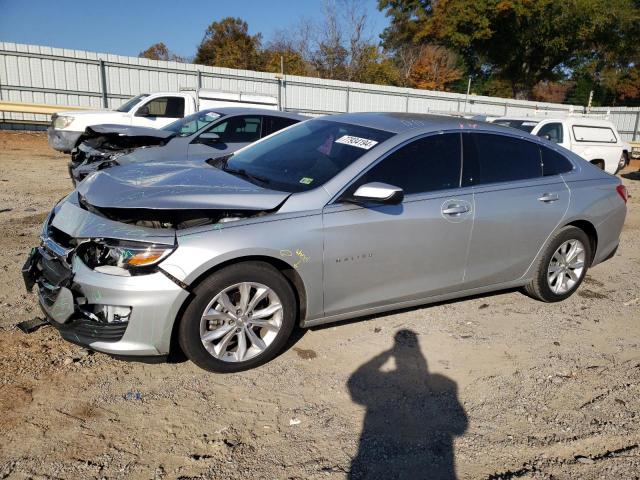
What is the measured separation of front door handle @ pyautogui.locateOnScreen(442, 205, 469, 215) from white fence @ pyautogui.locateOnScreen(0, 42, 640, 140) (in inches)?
516

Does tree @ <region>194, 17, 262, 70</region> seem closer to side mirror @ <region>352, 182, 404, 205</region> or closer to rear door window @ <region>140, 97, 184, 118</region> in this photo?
rear door window @ <region>140, 97, 184, 118</region>

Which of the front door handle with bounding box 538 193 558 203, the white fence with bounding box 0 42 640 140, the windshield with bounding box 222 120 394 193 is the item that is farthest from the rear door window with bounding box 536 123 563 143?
the windshield with bounding box 222 120 394 193

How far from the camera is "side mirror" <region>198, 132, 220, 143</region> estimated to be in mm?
8039

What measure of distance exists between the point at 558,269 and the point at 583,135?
28.0 feet

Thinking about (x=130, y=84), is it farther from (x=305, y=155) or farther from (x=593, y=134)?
(x=305, y=155)

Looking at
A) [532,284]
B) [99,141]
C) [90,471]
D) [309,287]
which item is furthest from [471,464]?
[99,141]

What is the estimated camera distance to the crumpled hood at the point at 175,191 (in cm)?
323

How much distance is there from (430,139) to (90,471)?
311 cm

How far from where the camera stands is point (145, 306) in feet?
9.75

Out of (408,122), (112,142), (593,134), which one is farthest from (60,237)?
(593,134)

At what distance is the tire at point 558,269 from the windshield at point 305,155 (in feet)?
6.43

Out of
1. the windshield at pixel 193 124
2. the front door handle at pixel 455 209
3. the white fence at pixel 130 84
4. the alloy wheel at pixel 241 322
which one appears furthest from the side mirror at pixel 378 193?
the white fence at pixel 130 84

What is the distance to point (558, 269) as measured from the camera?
→ 4875 mm

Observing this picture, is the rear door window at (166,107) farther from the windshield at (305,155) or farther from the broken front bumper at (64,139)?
the windshield at (305,155)
